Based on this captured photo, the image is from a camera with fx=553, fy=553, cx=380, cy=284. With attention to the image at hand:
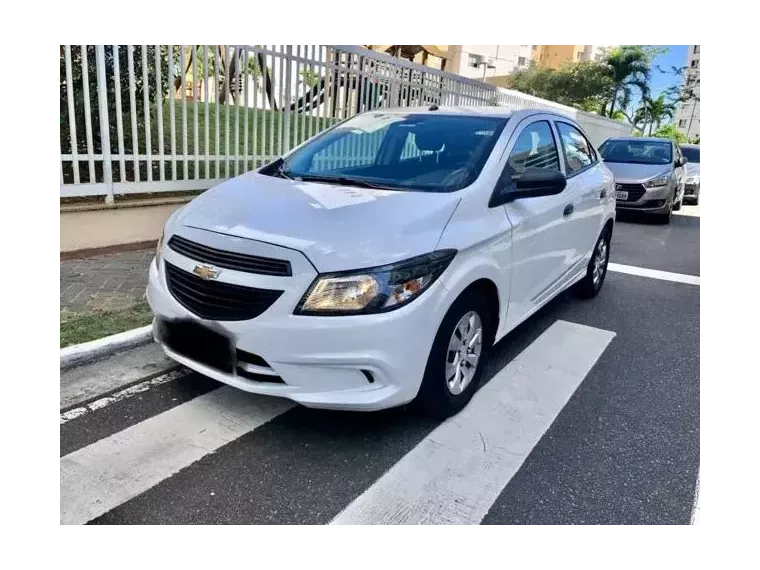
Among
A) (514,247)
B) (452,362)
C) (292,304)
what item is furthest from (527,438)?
(292,304)

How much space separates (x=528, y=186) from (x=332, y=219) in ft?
4.12

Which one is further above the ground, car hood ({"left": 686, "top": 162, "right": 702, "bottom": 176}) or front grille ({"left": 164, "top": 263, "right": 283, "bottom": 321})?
car hood ({"left": 686, "top": 162, "right": 702, "bottom": 176})

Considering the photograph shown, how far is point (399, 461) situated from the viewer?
2697 mm

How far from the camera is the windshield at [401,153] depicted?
3330mm

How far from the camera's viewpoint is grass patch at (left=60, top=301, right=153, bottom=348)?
3716 mm

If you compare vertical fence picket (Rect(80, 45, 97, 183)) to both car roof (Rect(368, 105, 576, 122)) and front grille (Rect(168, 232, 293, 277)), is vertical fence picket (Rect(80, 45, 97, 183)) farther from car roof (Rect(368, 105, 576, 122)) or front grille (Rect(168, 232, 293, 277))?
front grille (Rect(168, 232, 293, 277))

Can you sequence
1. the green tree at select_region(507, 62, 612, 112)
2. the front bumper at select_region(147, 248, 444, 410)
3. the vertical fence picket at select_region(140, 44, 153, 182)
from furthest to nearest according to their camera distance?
the green tree at select_region(507, 62, 612, 112)
the vertical fence picket at select_region(140, 44, 153, 182)
the front bumper at select_region(147, 248, 444, 410)

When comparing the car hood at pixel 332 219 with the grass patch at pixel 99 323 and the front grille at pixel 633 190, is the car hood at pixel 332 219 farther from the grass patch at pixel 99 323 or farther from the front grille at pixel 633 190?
the front grille at pixel 633 190

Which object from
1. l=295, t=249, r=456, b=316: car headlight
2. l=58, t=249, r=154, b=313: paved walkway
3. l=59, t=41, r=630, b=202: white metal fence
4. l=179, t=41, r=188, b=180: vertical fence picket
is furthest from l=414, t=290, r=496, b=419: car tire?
l=179, t=41, r=188, b=180: vertical fence picket

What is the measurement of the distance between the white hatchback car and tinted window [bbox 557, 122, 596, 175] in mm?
790

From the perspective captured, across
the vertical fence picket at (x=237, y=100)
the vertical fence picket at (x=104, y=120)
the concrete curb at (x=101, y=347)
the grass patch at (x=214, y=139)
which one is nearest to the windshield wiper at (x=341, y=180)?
the concrete curb at (x=101, y=347)

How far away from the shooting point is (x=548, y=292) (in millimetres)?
4160

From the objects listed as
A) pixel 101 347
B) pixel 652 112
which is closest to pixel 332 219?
pixel 101 347
